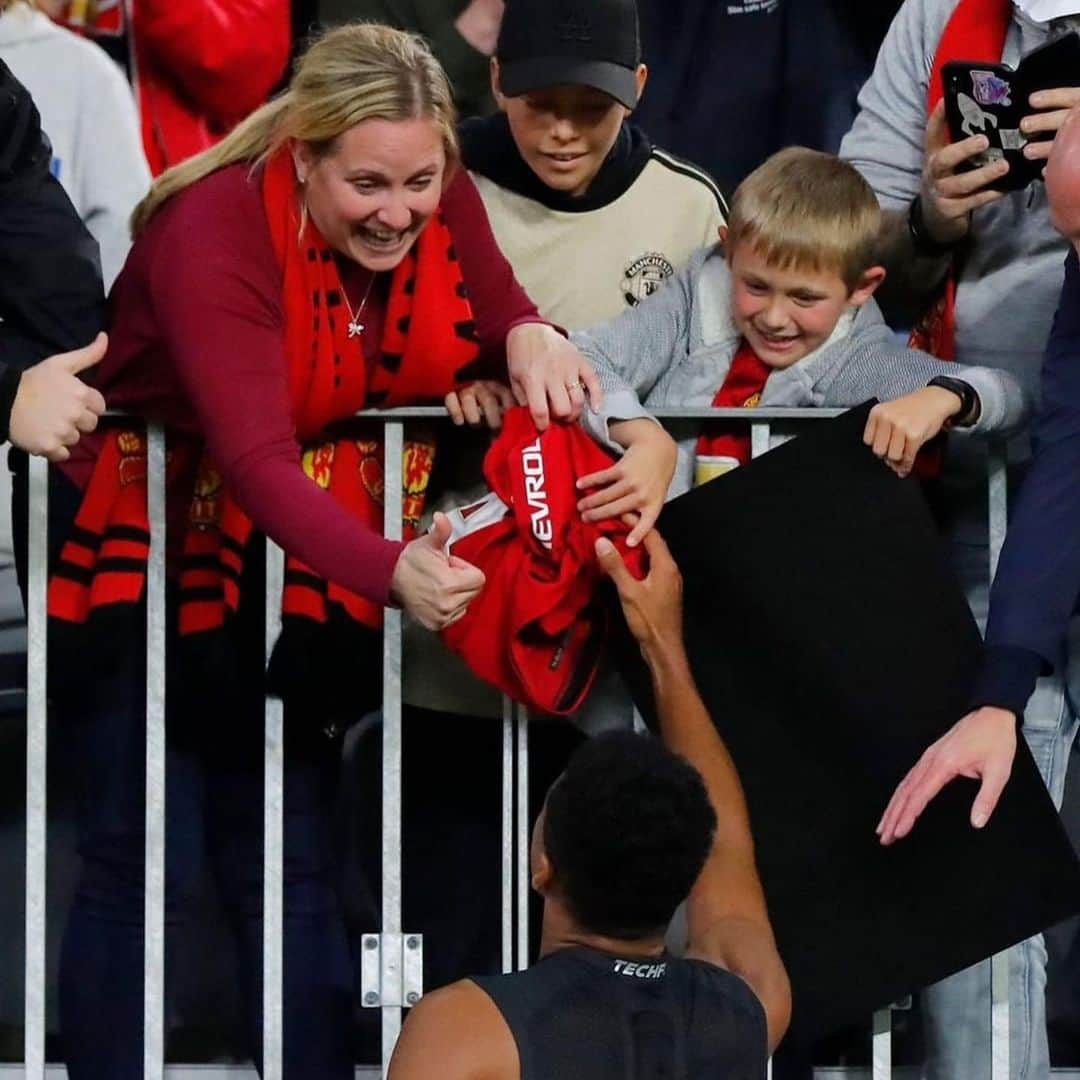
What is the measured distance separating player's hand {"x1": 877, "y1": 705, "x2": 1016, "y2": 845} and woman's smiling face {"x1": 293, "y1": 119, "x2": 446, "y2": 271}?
1061mm

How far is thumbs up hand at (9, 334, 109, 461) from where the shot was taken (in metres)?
3.38

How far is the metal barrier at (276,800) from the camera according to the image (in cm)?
361

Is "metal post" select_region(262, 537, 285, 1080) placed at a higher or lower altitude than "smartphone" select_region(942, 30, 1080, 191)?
lower

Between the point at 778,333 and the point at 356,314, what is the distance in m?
0.64

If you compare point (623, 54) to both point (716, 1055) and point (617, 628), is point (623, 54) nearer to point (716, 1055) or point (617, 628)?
point (617, 628)


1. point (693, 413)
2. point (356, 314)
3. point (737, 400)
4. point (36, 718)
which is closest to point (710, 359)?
point (737, 400)

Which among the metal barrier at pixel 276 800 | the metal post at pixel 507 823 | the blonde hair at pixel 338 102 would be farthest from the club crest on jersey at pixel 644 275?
the metal post at pixel 507 823

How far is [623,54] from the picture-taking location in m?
3.91

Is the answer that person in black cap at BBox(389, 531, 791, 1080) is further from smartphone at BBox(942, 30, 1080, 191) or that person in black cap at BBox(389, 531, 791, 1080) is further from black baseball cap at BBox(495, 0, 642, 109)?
black baseball cap at BBox(495, 0, 642, 109)

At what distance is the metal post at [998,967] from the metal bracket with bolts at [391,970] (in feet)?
2.86

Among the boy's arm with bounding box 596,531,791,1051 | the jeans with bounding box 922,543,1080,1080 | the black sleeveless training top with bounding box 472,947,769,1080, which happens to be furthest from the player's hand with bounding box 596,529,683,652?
the black sleeveless training top with bounding box 472,947,769,1080

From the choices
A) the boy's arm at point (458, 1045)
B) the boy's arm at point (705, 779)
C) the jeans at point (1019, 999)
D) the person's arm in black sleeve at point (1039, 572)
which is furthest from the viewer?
the jeans at point (1019, 999)

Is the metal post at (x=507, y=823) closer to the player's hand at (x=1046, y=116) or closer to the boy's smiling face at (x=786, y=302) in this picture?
the boy's smiling face at (x=786, y=302)

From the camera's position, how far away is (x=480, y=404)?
360 centimetres
